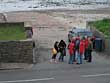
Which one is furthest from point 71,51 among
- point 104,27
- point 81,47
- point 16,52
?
point 104,27

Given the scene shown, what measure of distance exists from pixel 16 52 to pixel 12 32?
10.7 meters

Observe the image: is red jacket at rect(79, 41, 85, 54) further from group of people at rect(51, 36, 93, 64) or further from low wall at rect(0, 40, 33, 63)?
low wall at rect(0, 40, 33, 63)

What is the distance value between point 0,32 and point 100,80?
17.1 metres

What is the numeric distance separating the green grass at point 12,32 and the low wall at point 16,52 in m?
6.22

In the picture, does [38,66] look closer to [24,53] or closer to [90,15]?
[24,53]

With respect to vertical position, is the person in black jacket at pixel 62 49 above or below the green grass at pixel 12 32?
above

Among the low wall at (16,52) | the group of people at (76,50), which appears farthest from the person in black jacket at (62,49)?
the low wall at (16,52)

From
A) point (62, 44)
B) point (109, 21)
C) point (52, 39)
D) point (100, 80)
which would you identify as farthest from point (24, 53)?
point (109, 21)

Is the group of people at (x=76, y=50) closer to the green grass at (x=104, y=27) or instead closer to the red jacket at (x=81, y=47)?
the red jacket at (x=81, y=47)

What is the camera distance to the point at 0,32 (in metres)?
35.1

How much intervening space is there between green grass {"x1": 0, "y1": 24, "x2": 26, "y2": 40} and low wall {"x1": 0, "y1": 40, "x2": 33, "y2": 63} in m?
6.22

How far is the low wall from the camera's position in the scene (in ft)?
80.7

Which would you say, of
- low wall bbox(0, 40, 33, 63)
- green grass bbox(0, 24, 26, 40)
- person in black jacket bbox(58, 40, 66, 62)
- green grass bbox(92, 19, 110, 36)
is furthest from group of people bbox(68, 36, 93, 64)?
green grass bbox(0, 24, 26, 40)

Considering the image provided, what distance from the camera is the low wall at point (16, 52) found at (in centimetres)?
2459
